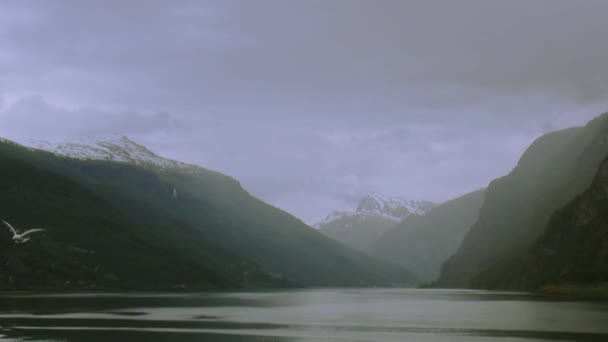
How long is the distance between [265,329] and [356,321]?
1939cm

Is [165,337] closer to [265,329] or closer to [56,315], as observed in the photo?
[265,329]

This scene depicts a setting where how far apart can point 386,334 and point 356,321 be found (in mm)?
22662

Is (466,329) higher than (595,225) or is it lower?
lower

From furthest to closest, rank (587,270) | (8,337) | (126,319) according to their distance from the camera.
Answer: (587,270), (126,319), (8,337)

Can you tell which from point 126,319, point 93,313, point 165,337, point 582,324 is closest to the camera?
point 165,337

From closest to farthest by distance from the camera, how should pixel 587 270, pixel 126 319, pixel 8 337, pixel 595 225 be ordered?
1. pixel 8 337
2. pixel 126 319
3. pixel 587 270
4. pixel 595 225

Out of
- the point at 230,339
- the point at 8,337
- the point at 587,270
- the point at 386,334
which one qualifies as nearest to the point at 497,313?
the point at 386,334

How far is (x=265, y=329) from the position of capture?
81.6 meters

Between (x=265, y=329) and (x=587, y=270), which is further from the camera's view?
(x=587, y=270)

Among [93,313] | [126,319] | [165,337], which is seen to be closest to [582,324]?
[165,337]

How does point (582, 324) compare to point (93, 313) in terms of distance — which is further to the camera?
point (93, 313)

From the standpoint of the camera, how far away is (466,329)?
258 ft

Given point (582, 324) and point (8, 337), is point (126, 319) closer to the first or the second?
point (8, 337)

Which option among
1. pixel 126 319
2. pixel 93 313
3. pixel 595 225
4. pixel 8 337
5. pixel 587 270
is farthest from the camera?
pixel 595 225
